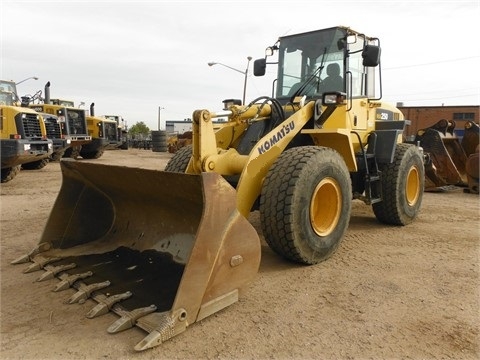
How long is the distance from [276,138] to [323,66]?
1.66m

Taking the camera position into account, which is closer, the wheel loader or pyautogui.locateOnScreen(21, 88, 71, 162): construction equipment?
the wheel loader

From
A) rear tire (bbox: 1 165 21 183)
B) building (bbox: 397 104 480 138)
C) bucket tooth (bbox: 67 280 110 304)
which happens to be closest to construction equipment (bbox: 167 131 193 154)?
building (bbox: 397 104 480 138)

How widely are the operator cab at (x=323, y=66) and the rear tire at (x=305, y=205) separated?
128 cm

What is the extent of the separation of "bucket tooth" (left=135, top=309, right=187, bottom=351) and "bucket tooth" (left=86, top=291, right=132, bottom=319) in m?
0.46

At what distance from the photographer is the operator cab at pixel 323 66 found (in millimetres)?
5043

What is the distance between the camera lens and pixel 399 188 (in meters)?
5.53

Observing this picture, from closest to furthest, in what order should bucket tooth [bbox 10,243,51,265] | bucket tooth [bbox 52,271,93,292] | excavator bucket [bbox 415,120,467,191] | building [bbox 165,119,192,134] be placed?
bucket tooth [bbox 52,271,93,292] → bucket tooth [bbox 10,243,51,265] → excavator bucket [bbox 415,120,467,191] → building [bbox 165,119,192,134]

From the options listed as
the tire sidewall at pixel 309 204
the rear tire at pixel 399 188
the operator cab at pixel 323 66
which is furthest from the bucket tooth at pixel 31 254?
the rear tire at pixel 399 188

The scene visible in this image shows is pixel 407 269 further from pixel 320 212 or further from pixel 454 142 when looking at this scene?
pixel 454 142

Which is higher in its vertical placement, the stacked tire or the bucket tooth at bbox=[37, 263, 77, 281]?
the stacked tire

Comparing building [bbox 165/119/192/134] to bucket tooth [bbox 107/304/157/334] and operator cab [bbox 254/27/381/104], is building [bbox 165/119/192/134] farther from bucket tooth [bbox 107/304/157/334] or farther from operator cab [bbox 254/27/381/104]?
bucket tooth [bbox 107/304/157/334]

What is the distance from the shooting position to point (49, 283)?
341 centimetres

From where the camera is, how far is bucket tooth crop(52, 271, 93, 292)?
3.23m

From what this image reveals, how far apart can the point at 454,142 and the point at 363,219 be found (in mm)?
5245
